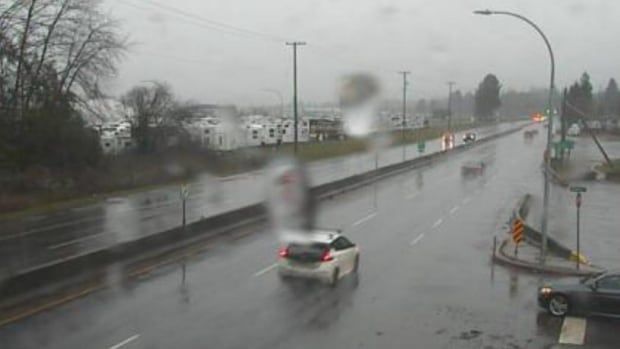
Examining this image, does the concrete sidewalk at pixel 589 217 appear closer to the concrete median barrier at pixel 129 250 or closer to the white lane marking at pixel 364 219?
the white lane marking at pixel 364 219

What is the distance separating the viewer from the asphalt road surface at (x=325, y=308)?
1356 centimetres

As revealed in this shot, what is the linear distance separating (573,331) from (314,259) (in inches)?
216

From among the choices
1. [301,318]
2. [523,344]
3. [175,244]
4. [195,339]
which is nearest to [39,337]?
[195,339]

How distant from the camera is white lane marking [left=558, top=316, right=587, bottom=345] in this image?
46.6ft

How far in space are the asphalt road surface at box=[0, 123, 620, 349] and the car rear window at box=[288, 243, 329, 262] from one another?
1.90 ft

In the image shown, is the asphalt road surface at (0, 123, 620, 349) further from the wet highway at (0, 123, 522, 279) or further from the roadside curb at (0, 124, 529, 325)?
the wet highway at (0, 123, 522, 279)

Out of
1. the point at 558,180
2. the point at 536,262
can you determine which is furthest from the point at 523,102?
the point at 536,262

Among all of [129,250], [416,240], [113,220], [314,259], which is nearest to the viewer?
[314,259]

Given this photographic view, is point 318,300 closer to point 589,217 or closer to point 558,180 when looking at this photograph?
point 589,217

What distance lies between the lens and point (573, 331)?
1491cm

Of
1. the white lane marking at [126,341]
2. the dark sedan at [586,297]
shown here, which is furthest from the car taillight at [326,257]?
the white lane marking at [126,341]

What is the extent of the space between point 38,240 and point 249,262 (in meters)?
8.25

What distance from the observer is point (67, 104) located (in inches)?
1729

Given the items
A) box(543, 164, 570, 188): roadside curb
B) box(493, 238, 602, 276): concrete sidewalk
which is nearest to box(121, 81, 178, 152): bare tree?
box(543, 164, 570, 188): roadside curb
